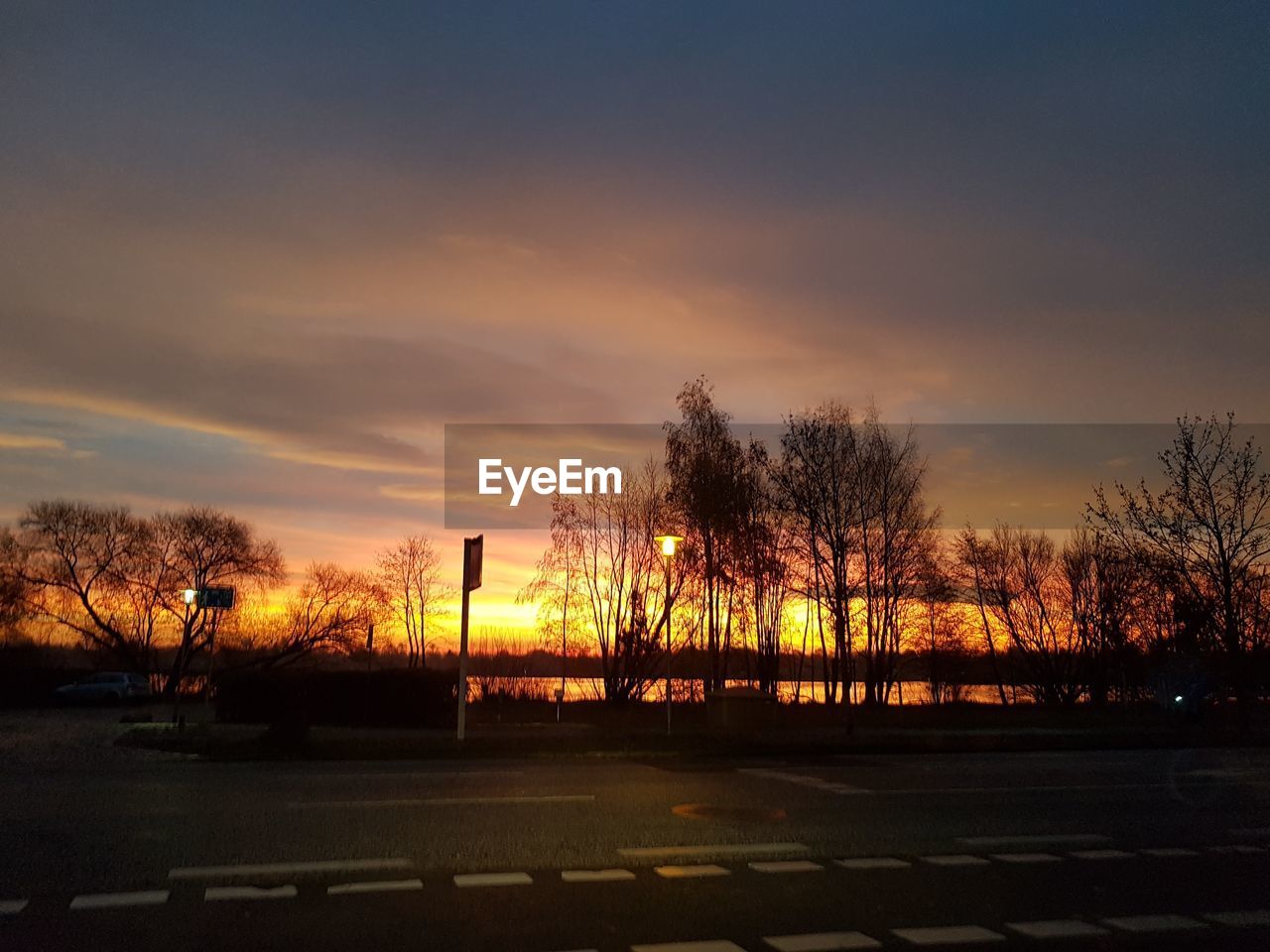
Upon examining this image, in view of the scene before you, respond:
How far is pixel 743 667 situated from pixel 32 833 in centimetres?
4475

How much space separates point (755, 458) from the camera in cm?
4356

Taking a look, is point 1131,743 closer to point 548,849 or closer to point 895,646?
point 548,849

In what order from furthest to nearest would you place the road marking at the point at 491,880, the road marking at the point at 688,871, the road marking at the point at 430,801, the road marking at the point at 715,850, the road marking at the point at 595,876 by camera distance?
1. the road marking at the point at 430,801
2. the road marking at the point at 715,850
3. the road marking at the point at 688,871
4. the road marking at the point at 595,876
5. the road marking at the point at 491,880

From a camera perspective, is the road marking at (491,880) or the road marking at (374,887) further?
the road marking at (491,880)

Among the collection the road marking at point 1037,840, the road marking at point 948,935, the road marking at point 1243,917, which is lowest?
the road marking at point 1037,840

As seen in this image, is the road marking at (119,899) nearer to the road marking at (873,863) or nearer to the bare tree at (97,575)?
the road marking at (873,863)

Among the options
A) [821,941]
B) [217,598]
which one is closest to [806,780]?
[821,941]

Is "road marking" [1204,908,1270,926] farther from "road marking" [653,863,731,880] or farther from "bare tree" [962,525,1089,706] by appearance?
"bare tree" [962,525,1089,706]

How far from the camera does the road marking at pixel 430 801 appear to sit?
1141 centimetres

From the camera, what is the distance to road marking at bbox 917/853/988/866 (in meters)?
8.88

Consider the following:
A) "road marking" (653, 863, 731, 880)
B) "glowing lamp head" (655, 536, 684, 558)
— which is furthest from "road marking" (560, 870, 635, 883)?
"glowing lamp head" (655, 536, 684, 558)

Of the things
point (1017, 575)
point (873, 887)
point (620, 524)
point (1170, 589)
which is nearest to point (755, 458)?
point (620, 524)

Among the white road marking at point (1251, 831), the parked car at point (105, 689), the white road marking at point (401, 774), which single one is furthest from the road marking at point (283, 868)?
the parked car at point (105, 689)

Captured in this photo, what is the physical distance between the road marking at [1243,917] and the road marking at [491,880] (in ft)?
16.2
